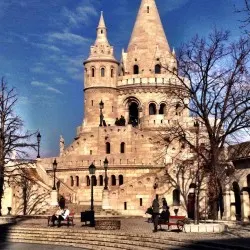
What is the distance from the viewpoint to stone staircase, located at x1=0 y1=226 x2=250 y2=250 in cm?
1666

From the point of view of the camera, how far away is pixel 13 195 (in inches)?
1682

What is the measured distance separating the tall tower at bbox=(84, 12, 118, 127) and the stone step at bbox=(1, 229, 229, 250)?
109ft

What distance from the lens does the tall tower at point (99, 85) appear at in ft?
184

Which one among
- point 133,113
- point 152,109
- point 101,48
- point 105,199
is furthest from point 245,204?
point 101,48

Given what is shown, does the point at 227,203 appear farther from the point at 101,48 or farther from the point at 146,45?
the point at 146,45

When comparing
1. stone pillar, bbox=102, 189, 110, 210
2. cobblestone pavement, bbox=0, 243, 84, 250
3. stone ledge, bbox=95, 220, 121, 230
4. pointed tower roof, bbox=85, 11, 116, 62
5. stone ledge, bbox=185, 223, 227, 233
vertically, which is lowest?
cobblestone pavement, bbox=0, 243, 84, 250

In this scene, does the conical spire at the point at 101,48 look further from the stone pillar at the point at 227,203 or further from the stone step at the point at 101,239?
the stone step at the point at 101,239

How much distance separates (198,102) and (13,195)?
2343cm

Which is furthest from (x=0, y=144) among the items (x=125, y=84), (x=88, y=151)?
(x=125, y=84)

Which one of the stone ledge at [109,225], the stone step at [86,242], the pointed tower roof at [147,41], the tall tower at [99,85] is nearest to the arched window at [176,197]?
the stone ledge at [109,225]

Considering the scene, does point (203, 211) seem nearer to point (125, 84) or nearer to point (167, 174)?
point (167, 174)

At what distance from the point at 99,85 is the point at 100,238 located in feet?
120

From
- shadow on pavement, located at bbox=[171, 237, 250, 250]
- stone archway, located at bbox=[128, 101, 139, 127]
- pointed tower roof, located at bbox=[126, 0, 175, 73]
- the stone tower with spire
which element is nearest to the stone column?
the stone tower with spire

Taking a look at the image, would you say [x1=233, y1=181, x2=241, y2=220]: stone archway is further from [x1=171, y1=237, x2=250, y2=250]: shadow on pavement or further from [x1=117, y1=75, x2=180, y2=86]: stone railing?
[x1=117, y1=75, x2=180, y2=86]: stone railing
